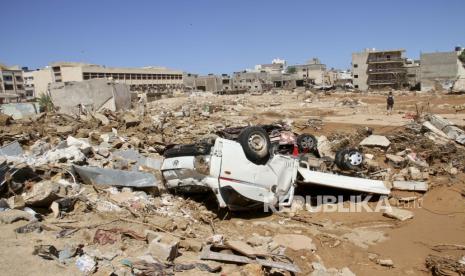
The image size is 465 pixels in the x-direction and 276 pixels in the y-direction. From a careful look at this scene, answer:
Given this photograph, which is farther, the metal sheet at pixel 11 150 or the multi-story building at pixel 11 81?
the multi-story building at pixel 11 81

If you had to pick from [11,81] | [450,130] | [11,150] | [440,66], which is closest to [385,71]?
[440,66]

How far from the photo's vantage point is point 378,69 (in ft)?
260

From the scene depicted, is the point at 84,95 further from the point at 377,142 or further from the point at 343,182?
the point at 343,182

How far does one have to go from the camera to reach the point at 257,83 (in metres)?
95.1

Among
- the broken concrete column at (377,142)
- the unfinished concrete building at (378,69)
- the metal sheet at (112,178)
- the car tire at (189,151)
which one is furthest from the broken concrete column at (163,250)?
the unfinished concrete building at (378,69)

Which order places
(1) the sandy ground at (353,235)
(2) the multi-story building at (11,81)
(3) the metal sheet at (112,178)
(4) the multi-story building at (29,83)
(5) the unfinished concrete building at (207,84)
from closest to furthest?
(1) the sandy ground at (353,235)
(3) the metal sheet at (112,178)
(2) the multi-story building at (11,81)
(5) the unfinished concrete building at (207,84)
(4) the multi-story building at (29,83)

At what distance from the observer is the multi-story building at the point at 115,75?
3228 inches

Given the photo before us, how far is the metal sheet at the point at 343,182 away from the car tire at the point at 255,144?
1.03 meters

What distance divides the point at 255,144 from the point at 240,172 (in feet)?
2.27

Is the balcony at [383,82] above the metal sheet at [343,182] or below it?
above

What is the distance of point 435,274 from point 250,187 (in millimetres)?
3256

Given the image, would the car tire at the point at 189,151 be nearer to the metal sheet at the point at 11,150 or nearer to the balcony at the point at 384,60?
the metal sheet at the point at 11,150

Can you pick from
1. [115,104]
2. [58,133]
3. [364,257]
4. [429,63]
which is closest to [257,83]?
[429,63]

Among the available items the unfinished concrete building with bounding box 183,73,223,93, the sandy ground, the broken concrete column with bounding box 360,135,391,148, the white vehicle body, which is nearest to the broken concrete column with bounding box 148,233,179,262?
the sandy ground
